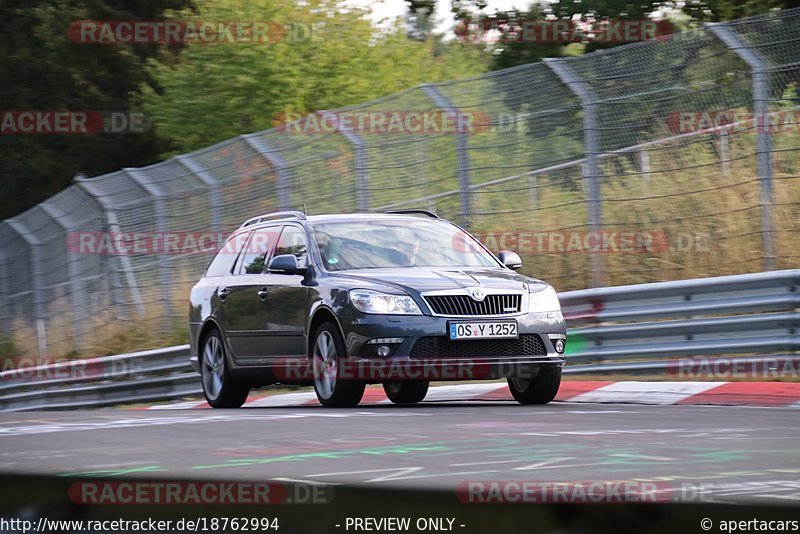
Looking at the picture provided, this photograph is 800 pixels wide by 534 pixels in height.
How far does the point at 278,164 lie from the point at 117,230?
12.7 ft

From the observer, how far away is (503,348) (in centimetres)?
1027

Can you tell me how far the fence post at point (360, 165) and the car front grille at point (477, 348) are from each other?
20.6 ft

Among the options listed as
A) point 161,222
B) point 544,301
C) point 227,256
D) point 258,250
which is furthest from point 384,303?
point 161,222

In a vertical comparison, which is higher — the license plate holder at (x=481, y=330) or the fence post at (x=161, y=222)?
the fence post at (x=161, y=222)

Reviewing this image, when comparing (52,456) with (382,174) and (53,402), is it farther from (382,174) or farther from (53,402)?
(53,402)

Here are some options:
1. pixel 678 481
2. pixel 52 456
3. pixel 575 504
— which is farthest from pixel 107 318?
pixel 575 504

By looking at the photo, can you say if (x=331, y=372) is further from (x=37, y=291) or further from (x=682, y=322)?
(x=37, y=291)

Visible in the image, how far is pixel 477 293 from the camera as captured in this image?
10195 mm

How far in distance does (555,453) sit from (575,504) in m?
3.68

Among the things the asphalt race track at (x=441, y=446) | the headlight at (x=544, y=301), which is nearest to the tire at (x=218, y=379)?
the asphalt race track at (x=441, y=446)

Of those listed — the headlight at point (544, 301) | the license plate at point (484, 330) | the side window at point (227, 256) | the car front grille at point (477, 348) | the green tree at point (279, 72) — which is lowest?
the car front grille at point (477, 348)

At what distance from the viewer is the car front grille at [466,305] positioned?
10109 millimetres

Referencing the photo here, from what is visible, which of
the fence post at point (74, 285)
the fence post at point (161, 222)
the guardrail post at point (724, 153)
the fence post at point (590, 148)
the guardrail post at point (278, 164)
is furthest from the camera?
the fence post at point (74, 285)

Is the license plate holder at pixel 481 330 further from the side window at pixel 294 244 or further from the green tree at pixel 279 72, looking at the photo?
the green tree at pixel 279 72
